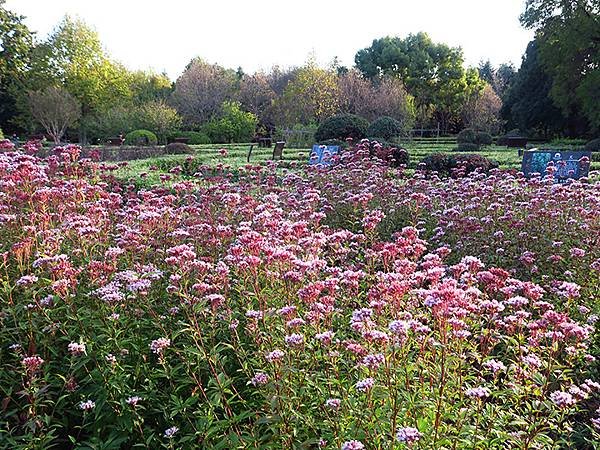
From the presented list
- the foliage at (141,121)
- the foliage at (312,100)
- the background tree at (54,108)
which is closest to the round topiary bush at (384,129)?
the foliage at (312,100)

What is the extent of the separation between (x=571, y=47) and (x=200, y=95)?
28190mm

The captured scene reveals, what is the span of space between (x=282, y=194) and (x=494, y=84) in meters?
64.3

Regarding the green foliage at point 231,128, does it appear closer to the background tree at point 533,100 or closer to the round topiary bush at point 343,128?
the round topiary bush at point 343,128

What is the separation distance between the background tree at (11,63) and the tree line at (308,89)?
0.08 metres

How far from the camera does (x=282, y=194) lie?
23.2ft

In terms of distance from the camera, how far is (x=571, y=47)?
31438mm

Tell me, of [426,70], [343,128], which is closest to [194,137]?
A: [343,128]

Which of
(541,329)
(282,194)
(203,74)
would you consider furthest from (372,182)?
(203,74)

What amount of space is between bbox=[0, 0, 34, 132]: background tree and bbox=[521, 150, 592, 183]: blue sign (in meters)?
39.2

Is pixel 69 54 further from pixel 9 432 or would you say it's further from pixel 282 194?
pixel 9 432

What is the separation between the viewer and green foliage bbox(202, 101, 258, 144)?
1538 inches

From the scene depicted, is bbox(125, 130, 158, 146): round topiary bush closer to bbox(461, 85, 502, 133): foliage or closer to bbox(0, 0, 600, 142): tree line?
bbox(0, 0, 600, 142): tree line

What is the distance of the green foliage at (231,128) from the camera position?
39072mm

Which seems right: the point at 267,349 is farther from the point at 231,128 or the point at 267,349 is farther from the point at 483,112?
the point at 483,112
